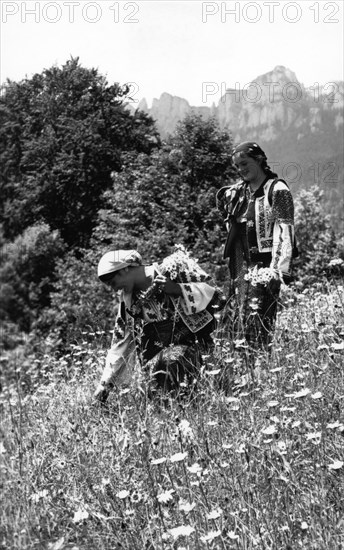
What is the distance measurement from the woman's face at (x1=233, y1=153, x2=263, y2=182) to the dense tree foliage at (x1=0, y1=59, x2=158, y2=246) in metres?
24.3

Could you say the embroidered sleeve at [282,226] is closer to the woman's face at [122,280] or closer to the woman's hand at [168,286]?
the woman's hand at [168,286]

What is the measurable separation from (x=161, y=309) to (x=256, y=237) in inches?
35.1

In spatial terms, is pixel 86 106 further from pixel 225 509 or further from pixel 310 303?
pixel 225 509

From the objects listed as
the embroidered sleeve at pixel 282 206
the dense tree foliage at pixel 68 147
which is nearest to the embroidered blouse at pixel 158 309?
the embroidered sleeve at pixel 282 206

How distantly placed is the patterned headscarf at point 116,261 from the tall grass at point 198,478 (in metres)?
0.94

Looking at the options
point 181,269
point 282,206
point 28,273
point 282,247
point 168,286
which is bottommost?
point 28,273

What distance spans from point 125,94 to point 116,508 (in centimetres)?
2942

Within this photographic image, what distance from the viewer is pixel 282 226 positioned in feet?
15.6

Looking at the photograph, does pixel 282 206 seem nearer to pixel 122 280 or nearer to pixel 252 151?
pixel 252 151

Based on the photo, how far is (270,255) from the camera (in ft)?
16.3

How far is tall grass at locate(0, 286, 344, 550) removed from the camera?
2186mm

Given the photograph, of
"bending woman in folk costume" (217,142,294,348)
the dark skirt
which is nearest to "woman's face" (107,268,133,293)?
the dark skirt

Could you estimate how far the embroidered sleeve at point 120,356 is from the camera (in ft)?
14.2

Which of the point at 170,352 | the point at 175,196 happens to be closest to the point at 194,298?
the point at 170,352
